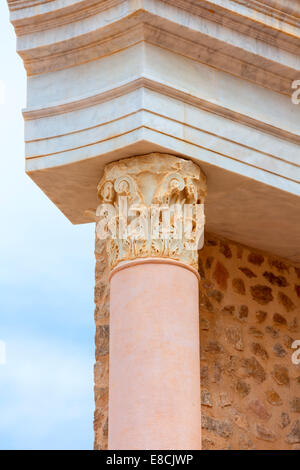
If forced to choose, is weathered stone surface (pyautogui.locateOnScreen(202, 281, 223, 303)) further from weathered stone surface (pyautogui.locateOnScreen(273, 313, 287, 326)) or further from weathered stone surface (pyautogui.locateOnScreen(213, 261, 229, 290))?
weathered stone surface (pyautogui.locateOnScreen(273, 313, 287, 326))

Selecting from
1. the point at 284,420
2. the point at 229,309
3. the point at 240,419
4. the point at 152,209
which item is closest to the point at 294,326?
the point at 229,309

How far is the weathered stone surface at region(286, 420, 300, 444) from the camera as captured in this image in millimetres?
7777

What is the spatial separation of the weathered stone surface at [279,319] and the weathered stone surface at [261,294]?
15 cm

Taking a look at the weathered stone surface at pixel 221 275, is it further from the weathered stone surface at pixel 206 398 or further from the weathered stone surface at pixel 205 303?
the weathered stone surface at pixel 206 398

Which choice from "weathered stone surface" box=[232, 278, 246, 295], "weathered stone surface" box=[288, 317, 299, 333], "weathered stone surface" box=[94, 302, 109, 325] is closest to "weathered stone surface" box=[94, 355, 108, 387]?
"weathered stone surface" box=[94, 302, 109, 325]

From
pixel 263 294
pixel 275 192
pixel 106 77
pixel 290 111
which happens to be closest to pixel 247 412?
pixel 263 294

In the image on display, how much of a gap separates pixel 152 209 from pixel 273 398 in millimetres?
→ 2499

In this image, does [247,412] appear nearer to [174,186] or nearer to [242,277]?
[242,277]

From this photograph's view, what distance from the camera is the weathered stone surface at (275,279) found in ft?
26.6

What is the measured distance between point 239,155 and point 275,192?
427 millimetres

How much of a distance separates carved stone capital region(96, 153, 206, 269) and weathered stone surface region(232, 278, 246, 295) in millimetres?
1623

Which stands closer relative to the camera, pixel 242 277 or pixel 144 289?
pixel 144 289

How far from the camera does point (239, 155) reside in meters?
6.54

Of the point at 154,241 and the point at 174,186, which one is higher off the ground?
the point at 174,186
